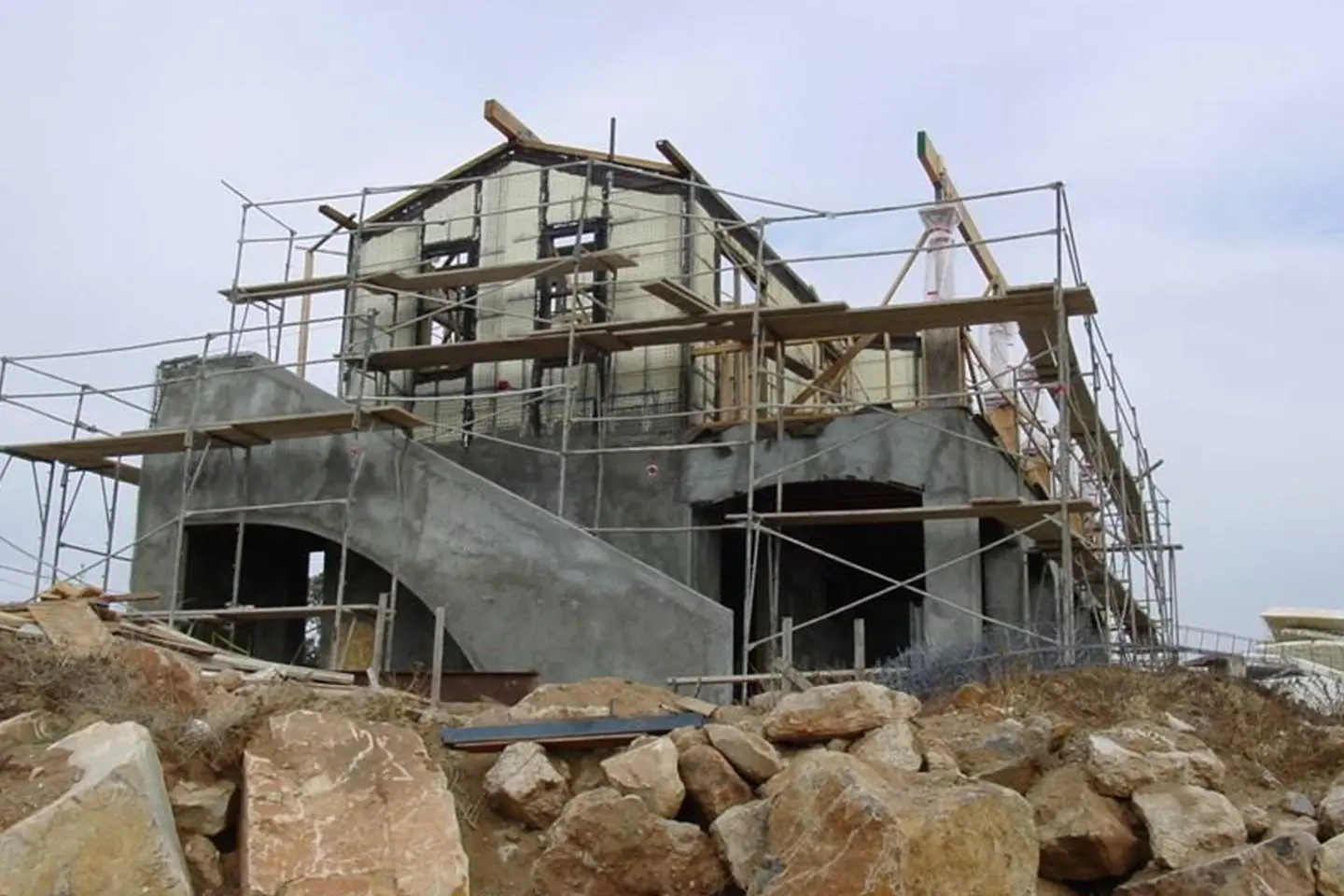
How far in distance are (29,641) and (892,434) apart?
32.4ft

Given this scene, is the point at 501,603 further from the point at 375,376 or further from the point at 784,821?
the point at 784,821

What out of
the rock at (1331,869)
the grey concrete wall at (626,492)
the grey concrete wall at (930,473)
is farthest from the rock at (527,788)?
the grey concrete wall at (626,492)

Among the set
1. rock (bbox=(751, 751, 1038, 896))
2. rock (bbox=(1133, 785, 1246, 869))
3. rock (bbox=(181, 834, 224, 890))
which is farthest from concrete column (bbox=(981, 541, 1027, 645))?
rock (bbox=(181, 834, 224, 890))

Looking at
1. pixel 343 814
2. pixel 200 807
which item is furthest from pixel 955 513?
pixel 200 807

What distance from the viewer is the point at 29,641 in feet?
34.8

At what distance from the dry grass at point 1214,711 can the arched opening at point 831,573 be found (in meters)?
6.35

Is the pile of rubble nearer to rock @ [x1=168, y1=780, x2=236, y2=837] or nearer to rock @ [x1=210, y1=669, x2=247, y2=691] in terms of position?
rock @ [x1=168, y1=780, x2=236, y2=837]

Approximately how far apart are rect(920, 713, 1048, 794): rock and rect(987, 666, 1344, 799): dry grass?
60 centimetres

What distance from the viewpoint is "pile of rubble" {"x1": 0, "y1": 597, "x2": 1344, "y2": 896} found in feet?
25.1

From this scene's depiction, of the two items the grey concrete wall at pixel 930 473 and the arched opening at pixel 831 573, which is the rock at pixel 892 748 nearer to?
the grey concrete wall at pixel 930 473

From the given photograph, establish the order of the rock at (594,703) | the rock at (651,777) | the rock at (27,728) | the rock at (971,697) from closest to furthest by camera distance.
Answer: the rock at (27,728) → the rock at (651,777) → the rock at (594,703) → the rock at (971,697)

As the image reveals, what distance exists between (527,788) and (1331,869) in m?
4.56

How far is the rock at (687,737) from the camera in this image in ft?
30.7

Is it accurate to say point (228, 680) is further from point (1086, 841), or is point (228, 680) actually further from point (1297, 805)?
point (1297, 805)
